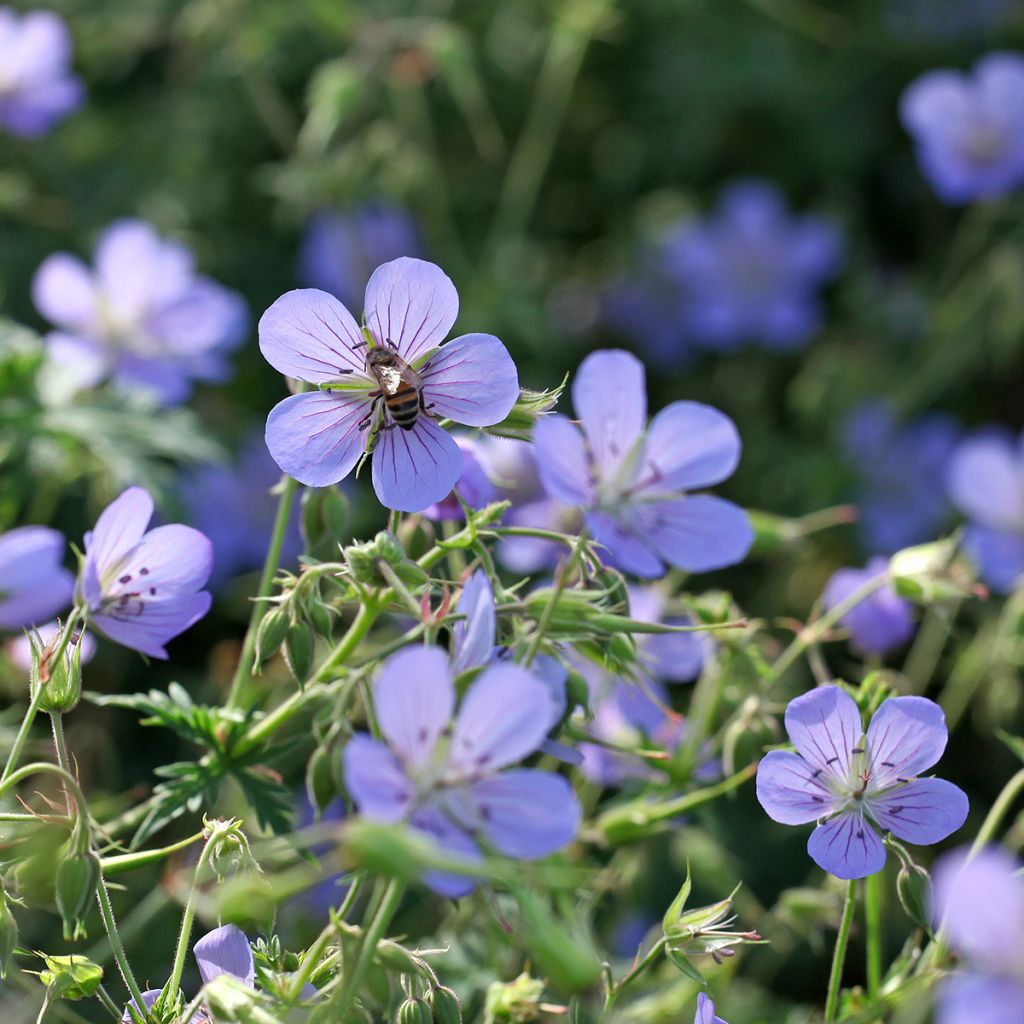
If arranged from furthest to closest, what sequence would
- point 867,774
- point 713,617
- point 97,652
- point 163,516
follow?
point 97,652 < point 163,516 < point 713,617 < point 867,774

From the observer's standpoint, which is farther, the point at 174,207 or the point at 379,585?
the point at 174,207

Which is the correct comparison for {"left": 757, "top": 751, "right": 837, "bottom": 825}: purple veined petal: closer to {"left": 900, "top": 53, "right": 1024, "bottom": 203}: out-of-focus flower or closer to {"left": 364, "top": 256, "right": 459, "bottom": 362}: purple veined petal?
A: {"left": 364, "top": 256, "right": 459, "bottom": 362}: purple veined petal

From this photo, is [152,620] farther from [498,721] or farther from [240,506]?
[240,506]

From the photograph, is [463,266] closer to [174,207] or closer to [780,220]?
[174,207]

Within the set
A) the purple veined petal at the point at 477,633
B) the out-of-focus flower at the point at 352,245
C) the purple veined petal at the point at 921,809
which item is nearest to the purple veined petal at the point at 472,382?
the purple veined petal at the point at 477,633

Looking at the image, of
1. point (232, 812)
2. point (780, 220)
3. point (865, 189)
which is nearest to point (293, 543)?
point (232, 812)

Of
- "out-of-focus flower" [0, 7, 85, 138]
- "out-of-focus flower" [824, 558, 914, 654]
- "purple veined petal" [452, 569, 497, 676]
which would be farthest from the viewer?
"out-of-focus flower" [0, 7, 85, 138]

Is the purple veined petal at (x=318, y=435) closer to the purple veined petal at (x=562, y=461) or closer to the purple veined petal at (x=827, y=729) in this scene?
the purple veined petal at (x=562, y=461)

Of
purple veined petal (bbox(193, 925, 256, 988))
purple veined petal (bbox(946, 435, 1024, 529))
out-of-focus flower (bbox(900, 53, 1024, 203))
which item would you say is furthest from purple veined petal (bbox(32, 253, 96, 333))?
out-of-focus flower (bbox(900, 53, 1024, 203))
